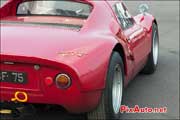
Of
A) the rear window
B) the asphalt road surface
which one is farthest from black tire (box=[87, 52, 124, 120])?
the rear window

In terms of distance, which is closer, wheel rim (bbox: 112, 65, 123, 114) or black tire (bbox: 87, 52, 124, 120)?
black tire (bbox: 87, 52, 124, 120)

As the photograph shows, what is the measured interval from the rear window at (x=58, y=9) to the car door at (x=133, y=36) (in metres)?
0.44

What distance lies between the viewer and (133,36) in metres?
5.95

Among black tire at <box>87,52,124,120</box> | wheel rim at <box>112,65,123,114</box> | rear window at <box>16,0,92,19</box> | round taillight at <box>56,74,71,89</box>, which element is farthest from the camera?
rear window at <box>16,0,92,19</box>

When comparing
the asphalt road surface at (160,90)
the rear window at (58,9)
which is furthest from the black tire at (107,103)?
the rear window at (58,9)

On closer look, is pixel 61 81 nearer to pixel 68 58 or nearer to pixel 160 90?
pixel 68 58

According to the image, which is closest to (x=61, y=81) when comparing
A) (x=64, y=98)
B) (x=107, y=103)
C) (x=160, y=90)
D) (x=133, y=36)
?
(x=64, y=98)

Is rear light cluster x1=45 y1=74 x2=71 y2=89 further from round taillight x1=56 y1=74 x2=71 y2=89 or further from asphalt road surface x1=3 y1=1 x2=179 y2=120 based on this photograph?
asphalt road surface x1=3 y1=1 x2=179 y2=120

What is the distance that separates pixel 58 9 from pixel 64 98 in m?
1.79

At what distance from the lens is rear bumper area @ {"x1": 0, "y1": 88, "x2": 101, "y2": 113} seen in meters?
4.25

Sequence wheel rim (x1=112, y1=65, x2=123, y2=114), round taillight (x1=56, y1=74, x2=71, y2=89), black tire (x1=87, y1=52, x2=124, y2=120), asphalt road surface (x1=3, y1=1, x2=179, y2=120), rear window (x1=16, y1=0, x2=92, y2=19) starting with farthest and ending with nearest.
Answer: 1. rear window (x1=16, y1=0, x2=92, y2=19)
2. asphalt road surface (x1=3, y1=1, x2=179, y2=120)
3. wheel rim (x1=112, y1=65, x2=123, y2=114)
4. black tire (x1=87, y1=52, x2=124, y2=120)
5. round taillight (x1=56, y1=74, x2=71, y2=89)

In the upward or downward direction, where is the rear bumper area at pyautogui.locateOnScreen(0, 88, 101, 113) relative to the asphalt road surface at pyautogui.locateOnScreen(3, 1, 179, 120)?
upward

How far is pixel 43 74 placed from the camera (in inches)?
168

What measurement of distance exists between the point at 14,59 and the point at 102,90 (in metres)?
0.92
